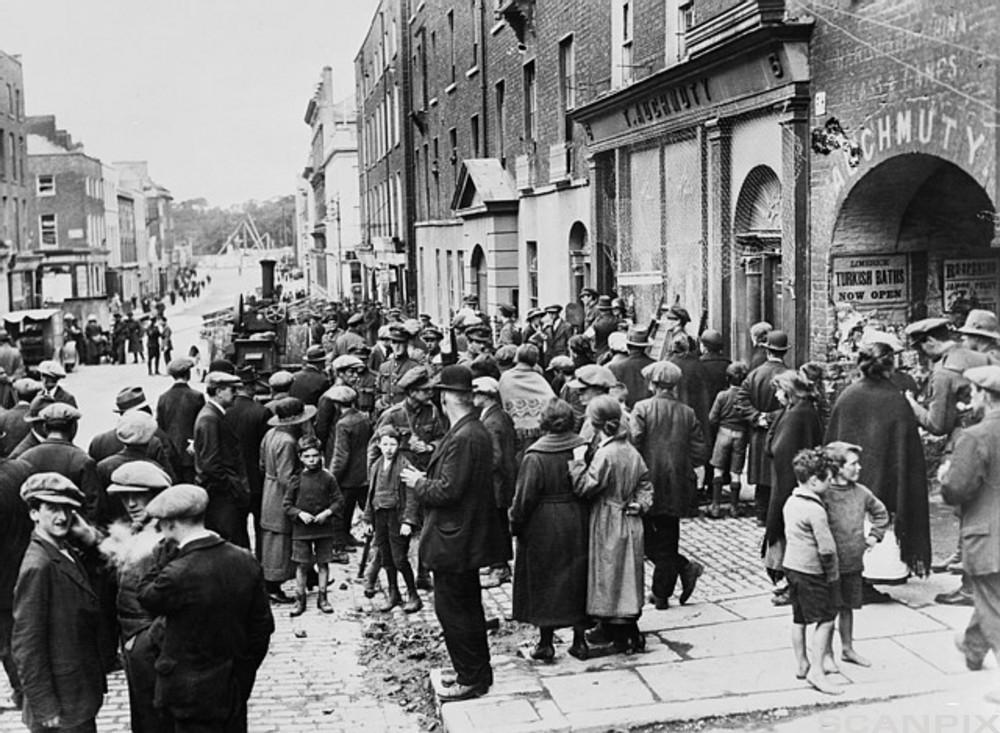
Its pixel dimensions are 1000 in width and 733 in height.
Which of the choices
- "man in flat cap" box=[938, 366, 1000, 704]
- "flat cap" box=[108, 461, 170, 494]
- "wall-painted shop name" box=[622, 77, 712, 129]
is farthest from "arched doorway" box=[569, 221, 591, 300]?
"flat cap" box=[108, 461, 170, 494]

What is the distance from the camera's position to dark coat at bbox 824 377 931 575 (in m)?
8.03

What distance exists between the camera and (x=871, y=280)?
11.9m

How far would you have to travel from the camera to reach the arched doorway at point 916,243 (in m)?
10.6

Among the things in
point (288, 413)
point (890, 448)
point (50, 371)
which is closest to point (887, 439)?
point (890, 448)

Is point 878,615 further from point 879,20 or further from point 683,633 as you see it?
point 879,20

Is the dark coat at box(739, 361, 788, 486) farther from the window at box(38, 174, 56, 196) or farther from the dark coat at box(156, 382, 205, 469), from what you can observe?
the window at box(38, 174, 56, 196)

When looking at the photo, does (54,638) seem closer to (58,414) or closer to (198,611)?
(198,611)

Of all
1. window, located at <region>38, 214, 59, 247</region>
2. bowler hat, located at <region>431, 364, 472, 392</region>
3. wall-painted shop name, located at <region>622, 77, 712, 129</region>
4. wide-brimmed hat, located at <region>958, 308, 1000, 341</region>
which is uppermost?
window, located at <region>38, 214, 59, 247</region>

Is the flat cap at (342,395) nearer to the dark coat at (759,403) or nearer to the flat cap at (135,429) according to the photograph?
the flat cap at (135,429)

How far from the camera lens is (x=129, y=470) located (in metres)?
5.95

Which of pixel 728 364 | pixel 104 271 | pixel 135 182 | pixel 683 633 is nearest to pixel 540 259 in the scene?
pixel 728 364

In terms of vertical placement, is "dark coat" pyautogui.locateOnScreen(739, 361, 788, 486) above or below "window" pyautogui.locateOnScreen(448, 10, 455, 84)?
below

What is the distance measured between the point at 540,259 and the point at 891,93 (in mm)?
14273

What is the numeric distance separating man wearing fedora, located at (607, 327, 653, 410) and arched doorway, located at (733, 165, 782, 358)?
289 cm
